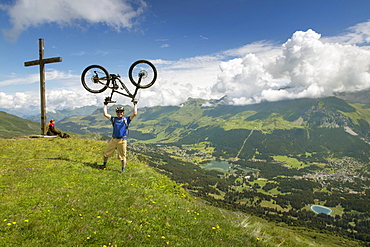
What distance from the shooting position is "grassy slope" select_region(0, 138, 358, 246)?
8.18 m

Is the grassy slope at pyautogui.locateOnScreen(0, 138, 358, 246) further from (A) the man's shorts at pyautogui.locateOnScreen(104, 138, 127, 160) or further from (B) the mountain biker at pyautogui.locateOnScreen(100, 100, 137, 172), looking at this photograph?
(B) the mountain biker at pyautogui.locateOnScreen(100, 100, 137, 172)

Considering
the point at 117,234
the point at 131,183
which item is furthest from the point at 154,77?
the point at 117,234

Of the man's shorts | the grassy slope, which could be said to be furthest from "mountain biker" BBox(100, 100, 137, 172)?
the grassy slope

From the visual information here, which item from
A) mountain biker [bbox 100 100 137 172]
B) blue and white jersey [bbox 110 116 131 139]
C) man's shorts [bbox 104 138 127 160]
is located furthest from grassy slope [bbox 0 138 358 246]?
blue and white jersey [bbox 110 116 131 139]

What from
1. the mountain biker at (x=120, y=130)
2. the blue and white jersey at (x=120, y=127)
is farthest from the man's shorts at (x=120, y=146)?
the blue and white jersey at (x=120, y=127)

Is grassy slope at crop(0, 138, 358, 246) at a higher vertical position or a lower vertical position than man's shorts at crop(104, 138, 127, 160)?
lower

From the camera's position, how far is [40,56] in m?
29.0

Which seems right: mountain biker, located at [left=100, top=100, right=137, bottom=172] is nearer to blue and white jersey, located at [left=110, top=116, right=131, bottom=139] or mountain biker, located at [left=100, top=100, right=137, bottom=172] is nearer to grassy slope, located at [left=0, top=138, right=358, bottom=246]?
blue and white jersey, located at [left=110, top=116, right=131, bottom=139]

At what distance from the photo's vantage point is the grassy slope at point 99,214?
818cm

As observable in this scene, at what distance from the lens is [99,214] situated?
10.1 meters

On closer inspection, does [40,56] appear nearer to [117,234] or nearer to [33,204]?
[33,204]

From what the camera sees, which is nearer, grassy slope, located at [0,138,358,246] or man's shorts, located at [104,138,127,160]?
grassy slope, located at [0,138,358,246]

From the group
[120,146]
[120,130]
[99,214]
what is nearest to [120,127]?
[120,130]

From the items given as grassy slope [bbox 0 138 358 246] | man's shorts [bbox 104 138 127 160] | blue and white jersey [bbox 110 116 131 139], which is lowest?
grassy slope [bbox 0 138 358 246]
